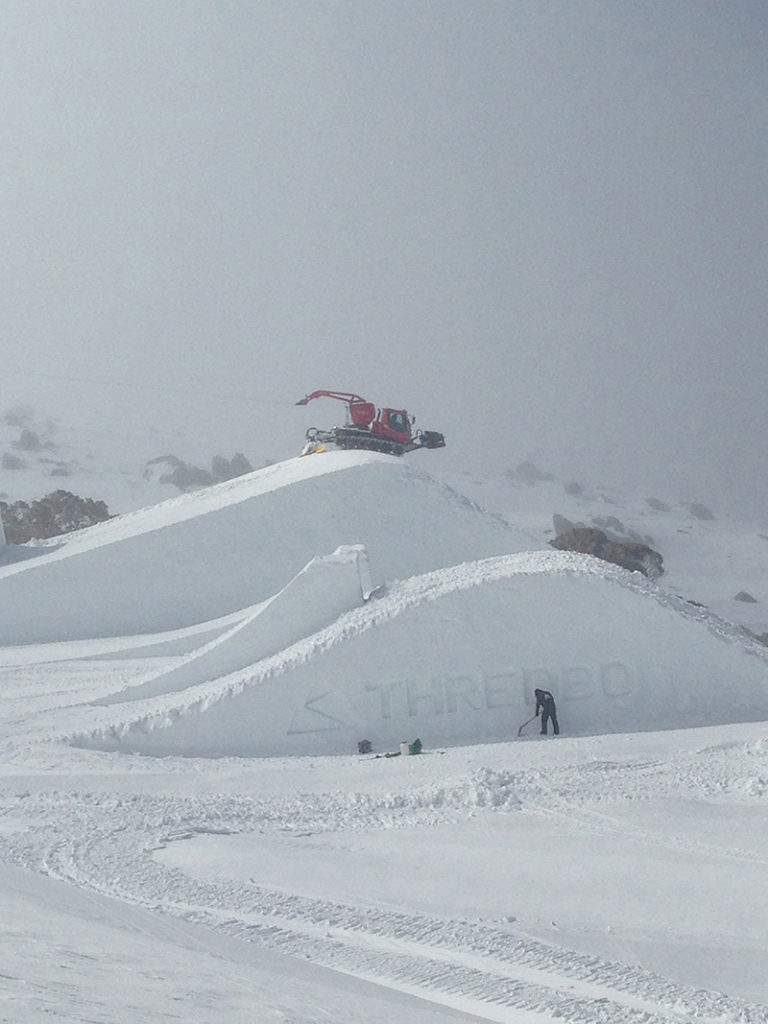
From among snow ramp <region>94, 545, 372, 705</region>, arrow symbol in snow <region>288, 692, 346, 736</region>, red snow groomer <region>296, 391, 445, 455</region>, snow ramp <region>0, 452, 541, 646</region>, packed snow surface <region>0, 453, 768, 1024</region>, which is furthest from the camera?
red snow groomer <region>296, 391, 445, 455</region>

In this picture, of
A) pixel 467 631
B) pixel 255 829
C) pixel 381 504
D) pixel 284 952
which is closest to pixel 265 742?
pixel 467 631

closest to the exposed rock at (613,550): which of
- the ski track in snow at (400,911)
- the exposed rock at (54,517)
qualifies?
the exposed rock at (54,517)

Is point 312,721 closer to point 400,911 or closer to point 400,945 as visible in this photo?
point 400,911

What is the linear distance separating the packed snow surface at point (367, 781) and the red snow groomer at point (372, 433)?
11.0ft

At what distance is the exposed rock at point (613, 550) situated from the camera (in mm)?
23125

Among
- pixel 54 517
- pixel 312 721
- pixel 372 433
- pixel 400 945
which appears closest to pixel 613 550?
pixel 372 433

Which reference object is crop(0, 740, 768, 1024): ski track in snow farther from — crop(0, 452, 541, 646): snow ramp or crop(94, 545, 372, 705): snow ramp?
crop(0, 452, 541, 646): snow ramp

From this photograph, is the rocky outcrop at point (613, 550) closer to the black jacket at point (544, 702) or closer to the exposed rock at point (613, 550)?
the exposed rock at point (613, 550)

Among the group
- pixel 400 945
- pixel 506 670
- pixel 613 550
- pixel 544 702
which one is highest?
pixel 613 550

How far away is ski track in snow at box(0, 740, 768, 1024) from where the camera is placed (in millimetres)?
3795

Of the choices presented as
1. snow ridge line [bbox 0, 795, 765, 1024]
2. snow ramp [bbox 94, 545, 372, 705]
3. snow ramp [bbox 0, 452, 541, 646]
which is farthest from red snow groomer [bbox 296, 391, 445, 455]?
snow ridge line [bbox 0, 795, 765, 1024]

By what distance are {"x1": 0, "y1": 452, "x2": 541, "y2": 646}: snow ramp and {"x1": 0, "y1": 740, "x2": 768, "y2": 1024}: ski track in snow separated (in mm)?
6399

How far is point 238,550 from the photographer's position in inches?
569

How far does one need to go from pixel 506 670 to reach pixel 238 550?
5939 mm
